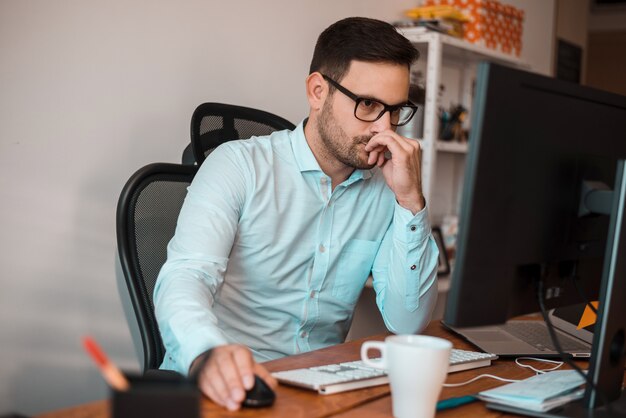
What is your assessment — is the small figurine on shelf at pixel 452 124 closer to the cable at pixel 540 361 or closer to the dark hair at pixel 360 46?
the dark hair at pixel 360 46

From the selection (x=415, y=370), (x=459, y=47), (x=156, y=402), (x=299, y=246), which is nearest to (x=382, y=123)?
(x=299, y=246)

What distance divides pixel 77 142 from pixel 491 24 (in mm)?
2025

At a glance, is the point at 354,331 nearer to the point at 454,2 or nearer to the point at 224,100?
the point at 224,100

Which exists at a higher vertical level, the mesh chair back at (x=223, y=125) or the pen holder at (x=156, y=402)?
the mesh chair back at (x=223, y=125)

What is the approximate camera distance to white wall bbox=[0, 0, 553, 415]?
1718 mm

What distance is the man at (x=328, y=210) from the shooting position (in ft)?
5.24

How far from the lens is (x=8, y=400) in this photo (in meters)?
1.74

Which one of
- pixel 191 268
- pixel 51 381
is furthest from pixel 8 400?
pixel 191 268

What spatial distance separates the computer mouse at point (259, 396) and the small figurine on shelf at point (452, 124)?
2.34m

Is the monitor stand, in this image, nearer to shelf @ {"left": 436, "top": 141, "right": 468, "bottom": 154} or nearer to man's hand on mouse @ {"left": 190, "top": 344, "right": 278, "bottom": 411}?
man's hand on mouse @ {"left": 190, "top": 344, "right": 278, "bottom": 411}

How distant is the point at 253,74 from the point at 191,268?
1.11 meters

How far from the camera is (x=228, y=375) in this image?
97cm

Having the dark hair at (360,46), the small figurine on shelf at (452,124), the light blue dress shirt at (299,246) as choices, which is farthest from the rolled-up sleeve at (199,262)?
the small figurine on shelf at (452,124)

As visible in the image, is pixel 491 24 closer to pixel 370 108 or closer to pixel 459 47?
pixel 459 47
